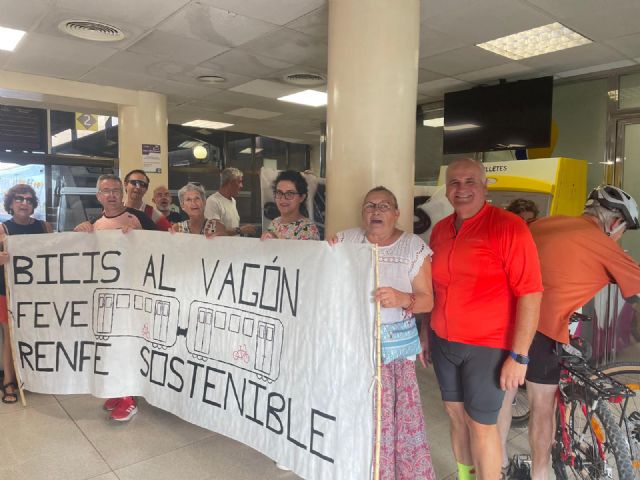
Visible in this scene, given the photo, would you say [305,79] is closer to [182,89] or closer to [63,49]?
[182,89]

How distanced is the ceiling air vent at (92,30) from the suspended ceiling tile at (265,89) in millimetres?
1712

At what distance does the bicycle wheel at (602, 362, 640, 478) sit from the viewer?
77.3 inches

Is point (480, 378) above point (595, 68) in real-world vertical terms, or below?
below

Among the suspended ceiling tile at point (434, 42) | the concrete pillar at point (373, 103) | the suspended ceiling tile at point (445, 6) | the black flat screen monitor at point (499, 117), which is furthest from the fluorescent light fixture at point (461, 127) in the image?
the concrete pillar at point (373, 103)

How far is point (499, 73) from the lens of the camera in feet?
15.9

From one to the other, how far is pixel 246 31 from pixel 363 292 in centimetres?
286

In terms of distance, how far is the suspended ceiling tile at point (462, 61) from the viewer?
4250mm

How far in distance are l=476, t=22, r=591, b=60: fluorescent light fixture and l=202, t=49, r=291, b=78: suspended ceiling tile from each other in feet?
6.17

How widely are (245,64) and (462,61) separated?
2.04 meters

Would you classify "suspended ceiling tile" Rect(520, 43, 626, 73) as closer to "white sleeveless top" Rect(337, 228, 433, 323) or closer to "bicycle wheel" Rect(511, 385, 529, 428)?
"bicycle wheel" Rect(511, 385, 529, 428)

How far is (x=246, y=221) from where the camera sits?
33.2ft

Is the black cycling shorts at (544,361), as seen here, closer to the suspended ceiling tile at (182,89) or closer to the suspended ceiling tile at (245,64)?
the suspended ceiling tile at (245,64)

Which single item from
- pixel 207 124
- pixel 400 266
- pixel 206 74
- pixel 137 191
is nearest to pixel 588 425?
pixel 400 266

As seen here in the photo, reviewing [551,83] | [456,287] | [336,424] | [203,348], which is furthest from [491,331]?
[551,83]
